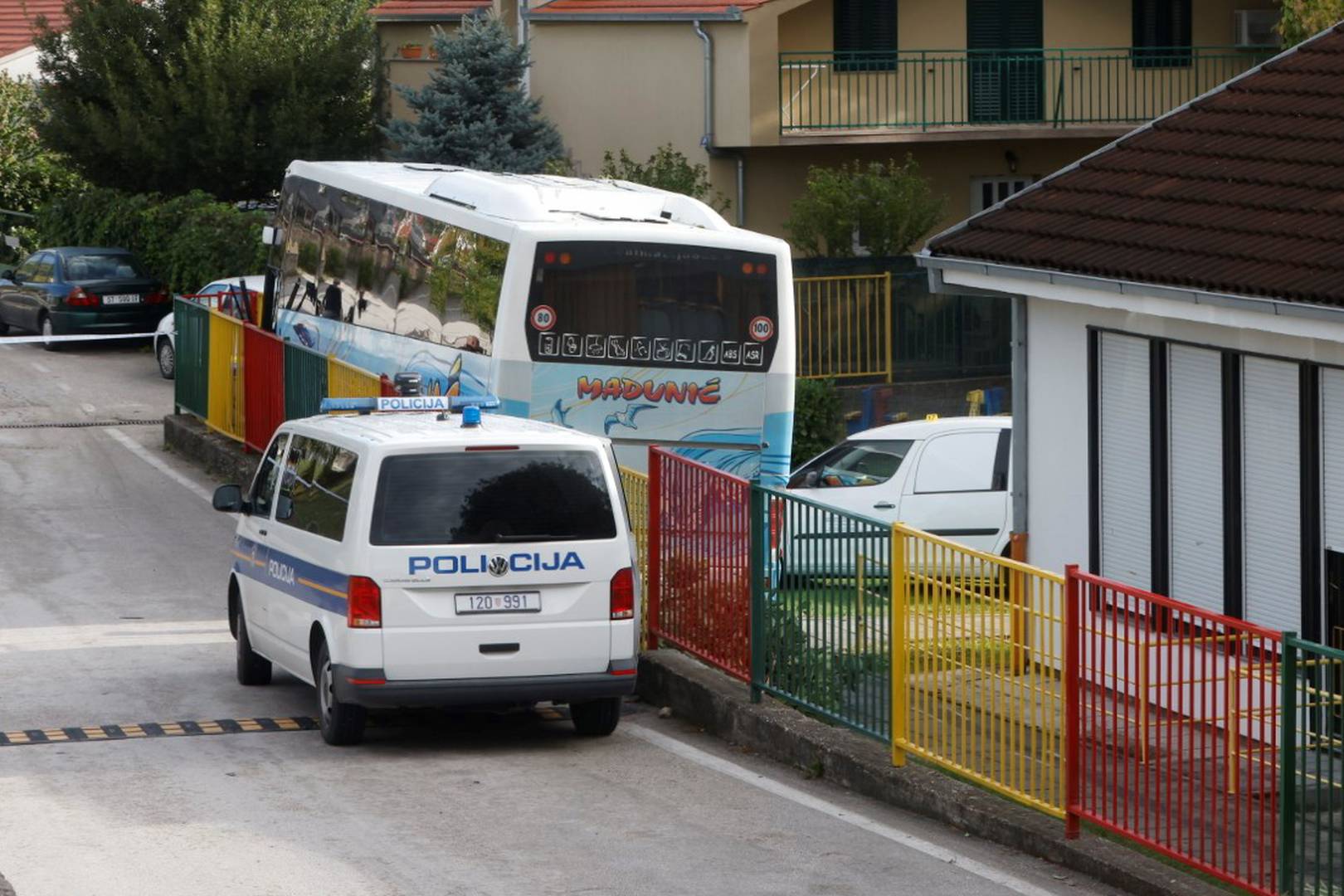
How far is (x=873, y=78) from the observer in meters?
33.4

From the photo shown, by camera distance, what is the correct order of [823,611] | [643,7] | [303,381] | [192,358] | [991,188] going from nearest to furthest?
[823,611] → [303,381] → [192,358] → [643,7] → [991,188]

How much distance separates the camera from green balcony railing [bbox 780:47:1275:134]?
3272 cm

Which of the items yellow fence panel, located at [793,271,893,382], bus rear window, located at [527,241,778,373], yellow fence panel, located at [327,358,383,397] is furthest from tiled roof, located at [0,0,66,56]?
bus rear window, located at [527,241,778,373]

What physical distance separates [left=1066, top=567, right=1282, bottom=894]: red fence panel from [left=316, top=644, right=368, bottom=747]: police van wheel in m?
4.42

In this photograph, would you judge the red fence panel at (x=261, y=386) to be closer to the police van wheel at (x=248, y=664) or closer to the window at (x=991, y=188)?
the police van wheel at (x=248, y=664)

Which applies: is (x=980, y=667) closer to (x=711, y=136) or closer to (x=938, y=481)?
(x=938, y=481)

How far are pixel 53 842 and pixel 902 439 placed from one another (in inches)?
391

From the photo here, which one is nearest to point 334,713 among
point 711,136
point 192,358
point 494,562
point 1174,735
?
point 494,562

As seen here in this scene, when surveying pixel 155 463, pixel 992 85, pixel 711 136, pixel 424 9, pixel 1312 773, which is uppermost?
pixel 424 9

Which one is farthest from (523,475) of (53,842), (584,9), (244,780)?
(584,9)

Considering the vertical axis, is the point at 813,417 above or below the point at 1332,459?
below

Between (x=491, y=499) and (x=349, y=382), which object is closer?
(x=491, y=499)

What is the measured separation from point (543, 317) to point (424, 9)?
2216 centimetres

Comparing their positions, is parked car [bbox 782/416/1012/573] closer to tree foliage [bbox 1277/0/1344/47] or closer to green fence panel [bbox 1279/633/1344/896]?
tree foliage [bbox 1277/0/1344/47]
